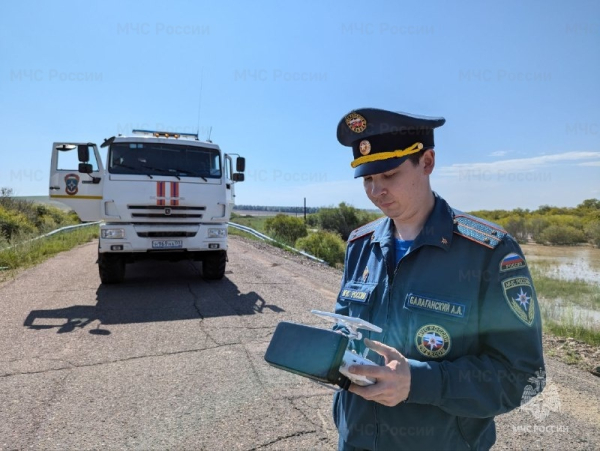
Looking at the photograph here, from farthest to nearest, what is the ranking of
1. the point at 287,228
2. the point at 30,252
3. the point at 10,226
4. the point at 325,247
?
the point at 287,228
the point at 10,226
the point at 325,247
the point at 30,252

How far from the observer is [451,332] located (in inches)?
52.1

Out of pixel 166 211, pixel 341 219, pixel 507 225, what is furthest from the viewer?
pixel 507 225

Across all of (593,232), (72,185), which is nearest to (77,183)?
(72,185)

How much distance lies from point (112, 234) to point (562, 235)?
23.9 metres

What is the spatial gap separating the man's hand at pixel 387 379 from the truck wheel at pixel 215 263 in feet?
23.9

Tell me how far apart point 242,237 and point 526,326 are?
17731 millimetres

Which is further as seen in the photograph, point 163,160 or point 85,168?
point 163,160

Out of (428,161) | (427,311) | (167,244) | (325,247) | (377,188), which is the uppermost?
(428,161)

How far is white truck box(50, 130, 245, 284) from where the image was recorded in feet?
23.8

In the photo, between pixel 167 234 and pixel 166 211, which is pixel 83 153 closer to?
pixel 166 211

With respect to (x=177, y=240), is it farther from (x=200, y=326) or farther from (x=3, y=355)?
(x=3, y=355)

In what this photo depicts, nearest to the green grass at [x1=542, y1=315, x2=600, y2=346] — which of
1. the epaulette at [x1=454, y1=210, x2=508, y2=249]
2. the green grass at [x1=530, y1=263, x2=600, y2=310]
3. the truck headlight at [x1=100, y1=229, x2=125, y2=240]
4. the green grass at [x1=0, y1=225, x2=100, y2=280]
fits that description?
the green grass at [x1=530, y1=263, x2=600, y2=310]

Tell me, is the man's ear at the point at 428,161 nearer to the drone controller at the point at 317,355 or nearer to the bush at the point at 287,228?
the drone controller at the point at 317,355

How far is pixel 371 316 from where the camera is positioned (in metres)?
1.53
